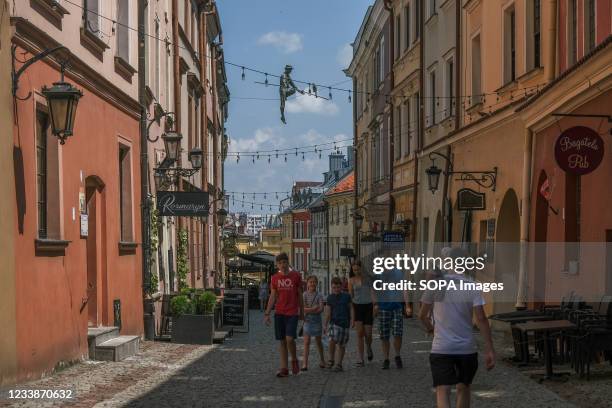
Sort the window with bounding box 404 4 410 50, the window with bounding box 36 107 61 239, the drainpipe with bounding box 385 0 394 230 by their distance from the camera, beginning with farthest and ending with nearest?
the drainpipe with bounding box 385 0 394 230 < the window with bounding box 404 4 410 50 < the window with bounding box 36 107 61 239

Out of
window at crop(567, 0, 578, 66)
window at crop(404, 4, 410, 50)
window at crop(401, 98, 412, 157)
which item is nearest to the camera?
window at crop(567, 0, 578, 66)

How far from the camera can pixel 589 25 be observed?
619 inches

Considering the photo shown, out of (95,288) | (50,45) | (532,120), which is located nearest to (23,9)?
(50,45)

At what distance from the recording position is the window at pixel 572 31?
16703mm

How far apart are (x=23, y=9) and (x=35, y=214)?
2432 mm

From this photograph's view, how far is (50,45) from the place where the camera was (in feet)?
41.5

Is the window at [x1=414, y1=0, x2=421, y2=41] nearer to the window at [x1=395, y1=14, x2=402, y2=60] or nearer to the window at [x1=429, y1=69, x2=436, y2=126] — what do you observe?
the window at [x1=429, y1=69, x2=436, y2=126]

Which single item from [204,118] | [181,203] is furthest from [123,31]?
[204,118]

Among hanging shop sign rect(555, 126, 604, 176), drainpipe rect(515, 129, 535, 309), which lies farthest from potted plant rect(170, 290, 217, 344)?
hanging shop sign rect(555, 126, 604, 176)

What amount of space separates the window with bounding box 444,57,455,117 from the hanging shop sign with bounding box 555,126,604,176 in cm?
1306

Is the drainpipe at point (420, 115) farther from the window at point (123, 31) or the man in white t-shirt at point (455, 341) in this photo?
the man in white t-shirt at point (455, 341)

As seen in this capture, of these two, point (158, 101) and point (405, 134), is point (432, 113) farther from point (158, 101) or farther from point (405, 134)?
point (158, 101)

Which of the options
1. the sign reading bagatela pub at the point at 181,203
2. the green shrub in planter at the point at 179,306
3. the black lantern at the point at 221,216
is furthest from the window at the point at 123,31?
the black lantern at the point at 221,216

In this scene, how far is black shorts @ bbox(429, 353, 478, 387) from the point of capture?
323 inches
